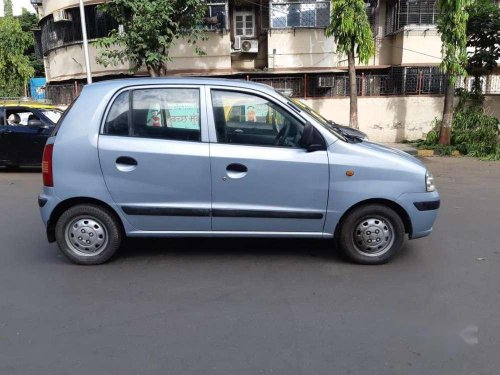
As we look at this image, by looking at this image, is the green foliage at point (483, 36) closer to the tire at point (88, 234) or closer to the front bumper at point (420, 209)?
the front bumper at point (420, 209)

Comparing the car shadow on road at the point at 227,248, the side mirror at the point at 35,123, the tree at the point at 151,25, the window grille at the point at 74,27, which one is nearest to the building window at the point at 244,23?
the tree at the point at 151,25

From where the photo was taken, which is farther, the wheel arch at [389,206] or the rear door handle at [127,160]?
the wheel arch at [389,206]

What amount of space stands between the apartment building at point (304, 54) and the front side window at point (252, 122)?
38.7ft

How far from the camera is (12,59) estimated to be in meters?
19.6

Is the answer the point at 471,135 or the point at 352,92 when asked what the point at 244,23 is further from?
the point at 471,135

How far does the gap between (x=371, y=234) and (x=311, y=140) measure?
1.09 meters

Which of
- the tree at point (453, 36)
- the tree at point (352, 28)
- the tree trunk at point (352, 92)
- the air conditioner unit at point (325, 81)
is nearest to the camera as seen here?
the tree at point (453, 36)

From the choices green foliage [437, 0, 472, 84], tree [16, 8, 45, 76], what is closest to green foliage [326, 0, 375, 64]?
green foliage [437, 0, 472, 84]

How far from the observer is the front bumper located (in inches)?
177

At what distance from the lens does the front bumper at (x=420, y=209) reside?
14.8 feet

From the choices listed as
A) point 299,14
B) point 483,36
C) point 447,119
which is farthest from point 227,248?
point 299,14

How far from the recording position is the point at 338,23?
44.1ft

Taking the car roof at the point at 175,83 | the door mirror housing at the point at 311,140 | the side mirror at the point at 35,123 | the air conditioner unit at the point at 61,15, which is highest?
the air conditioner unit at the point at 61,15

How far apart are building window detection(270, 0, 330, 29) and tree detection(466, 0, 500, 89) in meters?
4.88
